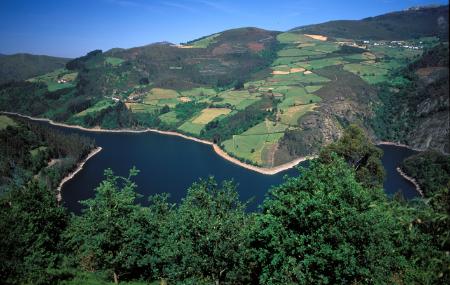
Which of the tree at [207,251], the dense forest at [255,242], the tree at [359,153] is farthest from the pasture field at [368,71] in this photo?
the tree at [207,251]

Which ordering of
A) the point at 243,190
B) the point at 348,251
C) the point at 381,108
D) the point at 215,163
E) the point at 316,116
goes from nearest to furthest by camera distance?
the point at 348,251 → the point at 243,190 → the point at 215,163 → the point at 316,116 → the point at 381,108

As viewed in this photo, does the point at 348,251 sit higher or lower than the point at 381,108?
higher

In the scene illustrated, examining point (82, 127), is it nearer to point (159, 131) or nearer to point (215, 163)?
point (159, 131)

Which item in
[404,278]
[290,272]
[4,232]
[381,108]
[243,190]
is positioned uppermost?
[4,232]

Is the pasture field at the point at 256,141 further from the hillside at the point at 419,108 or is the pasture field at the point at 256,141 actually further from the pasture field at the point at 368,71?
the pasture field at the point at 368,71

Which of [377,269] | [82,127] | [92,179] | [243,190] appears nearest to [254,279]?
[377,269]

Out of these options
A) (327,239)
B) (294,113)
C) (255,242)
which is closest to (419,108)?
(294,113)
